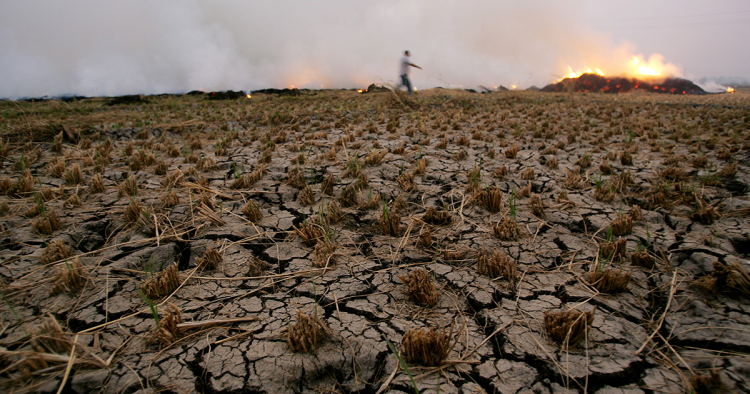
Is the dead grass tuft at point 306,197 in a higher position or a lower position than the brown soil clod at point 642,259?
higher

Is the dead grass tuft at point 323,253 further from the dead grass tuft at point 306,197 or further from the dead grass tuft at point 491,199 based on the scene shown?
the dead grass tuft at point 491,199

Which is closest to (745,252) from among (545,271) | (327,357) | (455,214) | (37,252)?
(545,271)

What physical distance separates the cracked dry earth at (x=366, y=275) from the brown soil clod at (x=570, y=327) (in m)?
0.05

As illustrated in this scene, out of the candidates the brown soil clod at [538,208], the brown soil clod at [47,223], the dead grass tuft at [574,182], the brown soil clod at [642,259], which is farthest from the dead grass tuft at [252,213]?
the dead grass tuft at [574,182]

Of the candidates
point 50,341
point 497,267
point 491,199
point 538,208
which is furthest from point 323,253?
point 538,208

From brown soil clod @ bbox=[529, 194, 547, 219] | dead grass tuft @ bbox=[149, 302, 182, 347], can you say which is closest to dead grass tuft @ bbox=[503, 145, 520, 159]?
brown soil clod @ bbox=[529, 194, 547, 219]

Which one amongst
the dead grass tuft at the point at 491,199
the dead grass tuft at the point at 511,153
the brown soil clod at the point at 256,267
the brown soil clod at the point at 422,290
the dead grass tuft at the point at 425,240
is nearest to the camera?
the brown soil clod at the point at 422,290

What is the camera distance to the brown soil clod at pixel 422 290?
2002mm

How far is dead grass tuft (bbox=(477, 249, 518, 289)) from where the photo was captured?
223 cm

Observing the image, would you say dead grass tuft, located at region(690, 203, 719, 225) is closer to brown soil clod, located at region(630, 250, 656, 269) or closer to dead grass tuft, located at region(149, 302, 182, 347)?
brown soil clod, located at region(630, 250, 656, 269)

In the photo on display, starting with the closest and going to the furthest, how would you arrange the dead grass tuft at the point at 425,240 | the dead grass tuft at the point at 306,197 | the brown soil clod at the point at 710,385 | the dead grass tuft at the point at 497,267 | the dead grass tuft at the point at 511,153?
the brown soil clod at the point at 710,385 → the dead grass tuft at the point at 497,267 → the dead grass tuft at the point at 425,240 → the dead grass tuft at the point at 306,197 → the dead grass tuft at the point at 511,153

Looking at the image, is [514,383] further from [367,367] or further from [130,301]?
[130,301]

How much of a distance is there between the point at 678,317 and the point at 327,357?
1.98 m

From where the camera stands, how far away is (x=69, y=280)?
2.08m
